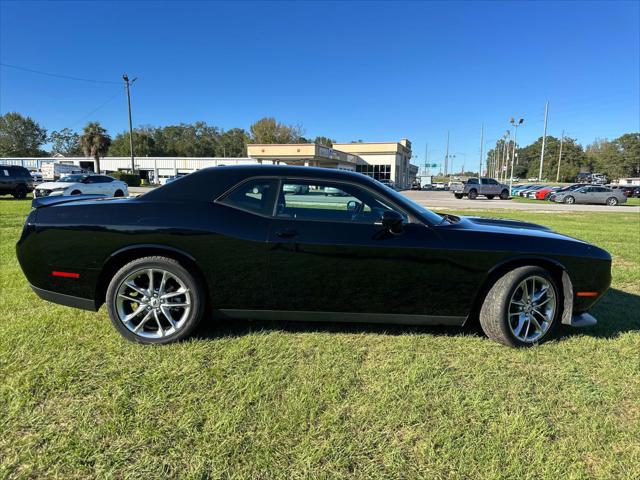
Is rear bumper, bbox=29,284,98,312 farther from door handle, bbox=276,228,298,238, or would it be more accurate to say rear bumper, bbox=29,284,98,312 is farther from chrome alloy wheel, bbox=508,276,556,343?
chrome alloy wheel, bbox=508,276,556,343

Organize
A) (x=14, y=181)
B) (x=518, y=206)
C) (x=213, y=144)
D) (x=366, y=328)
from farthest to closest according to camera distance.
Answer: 1. (x=213, y=144)
2. (x=518, y=206)
3. (x=14, y=181)
4. (x=366, y=328)

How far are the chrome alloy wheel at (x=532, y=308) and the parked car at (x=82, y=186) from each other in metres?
17.2

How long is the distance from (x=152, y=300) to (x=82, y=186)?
17.5 m

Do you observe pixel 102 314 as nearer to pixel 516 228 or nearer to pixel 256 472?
pixel 256 472

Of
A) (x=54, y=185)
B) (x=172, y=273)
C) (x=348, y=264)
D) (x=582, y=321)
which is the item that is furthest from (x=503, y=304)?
(x=54, y=185)

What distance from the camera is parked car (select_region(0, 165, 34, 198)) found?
17.9 meters

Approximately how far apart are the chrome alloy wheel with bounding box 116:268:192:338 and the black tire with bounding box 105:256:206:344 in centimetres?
2

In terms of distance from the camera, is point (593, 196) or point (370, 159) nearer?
point (593, 196)

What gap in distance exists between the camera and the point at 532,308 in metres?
3.25

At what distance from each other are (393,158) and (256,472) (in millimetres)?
57090

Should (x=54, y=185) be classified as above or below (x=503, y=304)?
above

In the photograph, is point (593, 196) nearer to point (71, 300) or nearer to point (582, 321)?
point (582, 321)

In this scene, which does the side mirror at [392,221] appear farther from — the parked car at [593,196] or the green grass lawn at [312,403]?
the parked car at [593,196]

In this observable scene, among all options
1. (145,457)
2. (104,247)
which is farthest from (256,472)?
(104,247)
